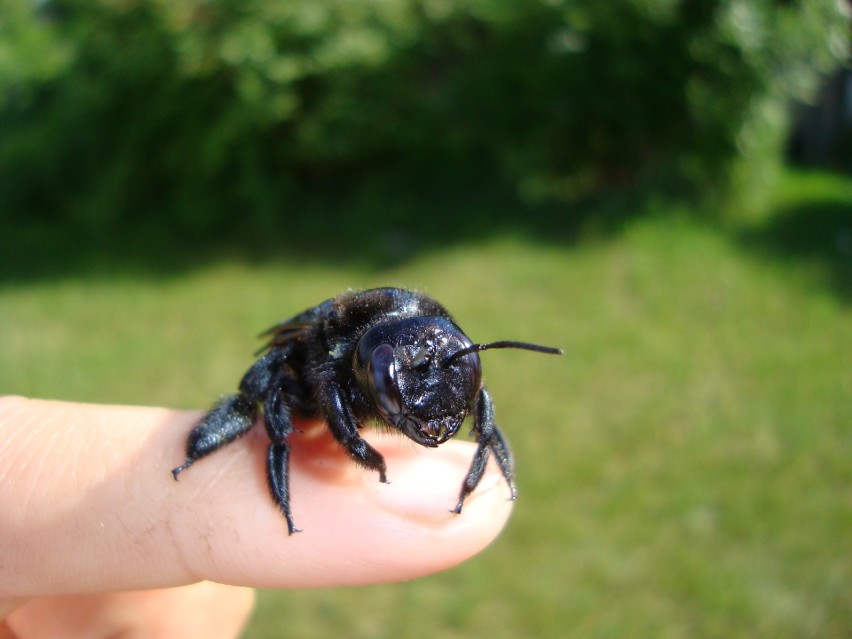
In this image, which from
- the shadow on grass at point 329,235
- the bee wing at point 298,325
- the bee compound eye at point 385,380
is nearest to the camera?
the bee compound eye at point 385,380

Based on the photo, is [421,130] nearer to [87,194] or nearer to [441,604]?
[87,194]

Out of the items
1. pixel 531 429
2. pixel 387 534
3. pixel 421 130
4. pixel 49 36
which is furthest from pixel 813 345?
pixel 49 36

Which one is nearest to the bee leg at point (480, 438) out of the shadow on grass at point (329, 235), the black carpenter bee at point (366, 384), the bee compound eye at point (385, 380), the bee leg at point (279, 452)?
the black carpenter bee at point (366, 384)

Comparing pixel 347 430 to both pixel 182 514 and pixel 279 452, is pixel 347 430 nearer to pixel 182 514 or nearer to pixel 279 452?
pixel 279 452

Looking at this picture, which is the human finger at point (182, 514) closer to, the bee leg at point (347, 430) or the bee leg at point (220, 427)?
the bee leg at point (220, 427)

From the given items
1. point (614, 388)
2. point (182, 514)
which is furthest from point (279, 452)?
point (614, 388)

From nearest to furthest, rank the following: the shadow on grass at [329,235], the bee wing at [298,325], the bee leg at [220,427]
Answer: the bee leg at [220,427] → the bee wing at [298,325] → the shadow on grass at [329,235]
